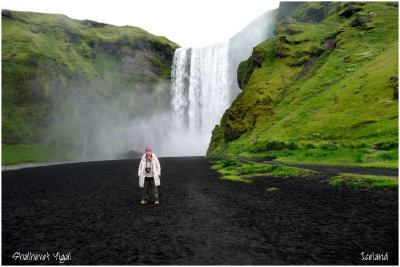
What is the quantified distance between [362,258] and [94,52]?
127 m

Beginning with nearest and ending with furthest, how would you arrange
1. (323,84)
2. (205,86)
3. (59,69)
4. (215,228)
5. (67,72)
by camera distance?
(215,228) → (323,84) → (59,69) → (205,86) → (67,72)

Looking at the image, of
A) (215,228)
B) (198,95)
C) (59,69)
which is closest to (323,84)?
(215,228)

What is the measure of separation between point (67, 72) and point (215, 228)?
104917 millimetres

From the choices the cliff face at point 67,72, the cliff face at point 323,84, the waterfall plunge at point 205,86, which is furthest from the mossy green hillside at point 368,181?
the cliff face at point 67,72

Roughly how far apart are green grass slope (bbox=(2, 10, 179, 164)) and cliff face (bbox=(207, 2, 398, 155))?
54.0 meters

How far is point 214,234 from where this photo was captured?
9.43m

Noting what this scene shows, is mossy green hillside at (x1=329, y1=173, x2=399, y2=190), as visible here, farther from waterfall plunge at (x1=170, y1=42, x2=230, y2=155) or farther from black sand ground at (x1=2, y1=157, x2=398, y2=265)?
waterfall plunge at (x1=170, y1=42, x2=230, y2=155)

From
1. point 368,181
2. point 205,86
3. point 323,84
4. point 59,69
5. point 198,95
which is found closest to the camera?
point 368,181

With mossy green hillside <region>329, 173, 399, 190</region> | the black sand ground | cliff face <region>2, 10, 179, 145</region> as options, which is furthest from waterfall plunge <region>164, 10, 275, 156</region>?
the black sand ground

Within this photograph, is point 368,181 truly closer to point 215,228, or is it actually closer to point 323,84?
point 215,228

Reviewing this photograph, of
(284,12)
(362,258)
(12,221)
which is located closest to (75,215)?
(12,221)

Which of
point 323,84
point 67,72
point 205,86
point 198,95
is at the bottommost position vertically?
point 323,84

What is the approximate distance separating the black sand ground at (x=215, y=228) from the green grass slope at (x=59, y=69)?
67149 millimetres

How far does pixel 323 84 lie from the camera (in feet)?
171
